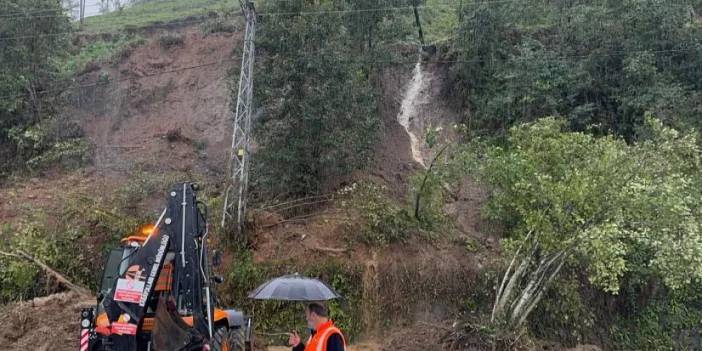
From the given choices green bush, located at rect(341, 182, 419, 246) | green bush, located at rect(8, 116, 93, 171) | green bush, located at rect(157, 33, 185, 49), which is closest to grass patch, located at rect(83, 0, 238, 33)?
green bush, located at rect(157, 33, 185, 49)

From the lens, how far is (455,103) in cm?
2733

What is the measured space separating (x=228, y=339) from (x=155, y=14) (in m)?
44.7

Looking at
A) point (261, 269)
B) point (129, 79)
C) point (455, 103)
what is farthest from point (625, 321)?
point (129, 79)

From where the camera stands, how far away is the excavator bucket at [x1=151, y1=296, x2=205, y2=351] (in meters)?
6.74

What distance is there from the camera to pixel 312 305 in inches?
211

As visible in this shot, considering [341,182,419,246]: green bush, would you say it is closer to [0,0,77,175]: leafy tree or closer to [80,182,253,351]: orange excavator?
[80,182,253,351]: orange excavator

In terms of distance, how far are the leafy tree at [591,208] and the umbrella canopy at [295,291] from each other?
714cm

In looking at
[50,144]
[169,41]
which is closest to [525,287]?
[50,144]

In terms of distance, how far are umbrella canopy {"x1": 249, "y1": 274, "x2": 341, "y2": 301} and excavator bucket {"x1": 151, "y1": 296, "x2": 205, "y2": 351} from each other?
2.90 ft

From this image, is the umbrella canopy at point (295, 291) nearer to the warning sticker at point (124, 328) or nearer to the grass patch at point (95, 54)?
the warning sticker at point (124, 328)

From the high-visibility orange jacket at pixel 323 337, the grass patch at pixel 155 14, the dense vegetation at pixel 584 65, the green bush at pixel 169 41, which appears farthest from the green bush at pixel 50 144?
the high-visibility orange jacket at pixel 323 337

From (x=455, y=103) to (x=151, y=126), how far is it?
46.2 feet

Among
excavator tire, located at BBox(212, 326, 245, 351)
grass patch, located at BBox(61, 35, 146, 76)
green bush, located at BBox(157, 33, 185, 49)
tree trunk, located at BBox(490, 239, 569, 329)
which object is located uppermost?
green bush, located at BBox(157, 33, 185, 49)

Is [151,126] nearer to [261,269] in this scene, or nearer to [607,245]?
[261,269]
